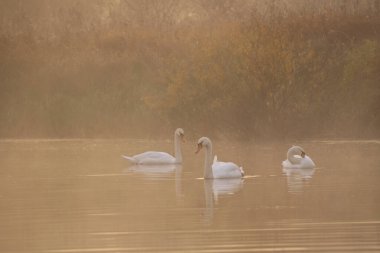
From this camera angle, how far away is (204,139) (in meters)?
23.2

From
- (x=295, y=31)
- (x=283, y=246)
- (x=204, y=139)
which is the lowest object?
(x=283, y=246)

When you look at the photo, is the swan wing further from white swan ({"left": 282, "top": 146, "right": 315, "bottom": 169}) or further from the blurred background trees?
the blurred background trees

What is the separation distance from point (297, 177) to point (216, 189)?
2493mm

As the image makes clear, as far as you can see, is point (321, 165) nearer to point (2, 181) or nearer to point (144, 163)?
point (144, 163)

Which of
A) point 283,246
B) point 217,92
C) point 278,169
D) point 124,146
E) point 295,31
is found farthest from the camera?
point 295,31

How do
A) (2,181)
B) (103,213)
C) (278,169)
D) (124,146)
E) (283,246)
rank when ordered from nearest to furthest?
(283,246) → (103,213) → (2,181) → (278,169) → (124,146)

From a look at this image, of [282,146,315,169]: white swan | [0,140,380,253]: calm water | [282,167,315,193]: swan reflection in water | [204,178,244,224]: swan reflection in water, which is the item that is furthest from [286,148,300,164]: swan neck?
[204,178,244,224]: swan reflection in water

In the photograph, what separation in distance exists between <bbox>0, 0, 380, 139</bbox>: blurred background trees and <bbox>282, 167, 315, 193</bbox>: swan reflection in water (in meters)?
9.94

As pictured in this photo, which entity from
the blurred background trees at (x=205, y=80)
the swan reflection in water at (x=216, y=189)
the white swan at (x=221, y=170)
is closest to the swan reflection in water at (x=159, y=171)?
the white swan at (x=221, y=170)

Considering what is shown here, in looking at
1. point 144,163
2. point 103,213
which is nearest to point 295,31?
point 144,163

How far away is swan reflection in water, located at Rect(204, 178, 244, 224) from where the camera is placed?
17406mm

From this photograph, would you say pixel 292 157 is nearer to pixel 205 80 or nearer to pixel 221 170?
pixel 221 170

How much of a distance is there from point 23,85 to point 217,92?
6.88 m

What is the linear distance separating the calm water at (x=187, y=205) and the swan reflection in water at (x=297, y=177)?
1.3 inches
